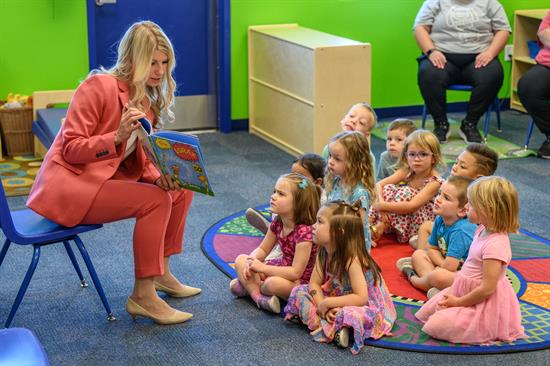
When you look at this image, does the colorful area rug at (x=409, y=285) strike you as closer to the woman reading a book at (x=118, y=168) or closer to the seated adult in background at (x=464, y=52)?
the woman reading a book at (x=118, y=168)

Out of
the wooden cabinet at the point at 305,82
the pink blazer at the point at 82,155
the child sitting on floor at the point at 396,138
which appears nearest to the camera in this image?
the pink blazer at the point at 82,155

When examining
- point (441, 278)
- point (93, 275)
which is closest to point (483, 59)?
point (441, 278)

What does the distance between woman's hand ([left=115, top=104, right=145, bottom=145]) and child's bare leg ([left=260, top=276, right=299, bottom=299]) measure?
0.80m

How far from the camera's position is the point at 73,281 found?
12.5 ft

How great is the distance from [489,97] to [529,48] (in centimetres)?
101

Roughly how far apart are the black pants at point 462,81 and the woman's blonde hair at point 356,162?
252 cm

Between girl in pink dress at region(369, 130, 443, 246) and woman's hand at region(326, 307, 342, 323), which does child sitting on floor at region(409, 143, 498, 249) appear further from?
woman's hand at region(326, 307, 342, 323)

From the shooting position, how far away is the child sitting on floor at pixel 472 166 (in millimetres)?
3932

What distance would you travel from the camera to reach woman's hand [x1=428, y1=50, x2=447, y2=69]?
20.2 ft

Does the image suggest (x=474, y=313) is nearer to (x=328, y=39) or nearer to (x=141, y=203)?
(x=141, y=203)

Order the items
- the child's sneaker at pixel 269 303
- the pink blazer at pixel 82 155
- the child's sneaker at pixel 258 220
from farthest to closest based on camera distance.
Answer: the child's sneaker at pixel 258 220, the child's sneaker at pixel 269 303, the pink blazer at pixel 82 155

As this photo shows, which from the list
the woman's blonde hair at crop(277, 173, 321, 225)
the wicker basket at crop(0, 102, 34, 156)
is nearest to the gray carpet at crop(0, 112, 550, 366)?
the woman's blonde hair at crop(277, 173, 321, 225)

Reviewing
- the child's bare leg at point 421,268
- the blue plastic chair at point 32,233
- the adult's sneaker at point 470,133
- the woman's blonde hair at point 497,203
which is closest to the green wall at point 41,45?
the adult's sneaker at point 470,133

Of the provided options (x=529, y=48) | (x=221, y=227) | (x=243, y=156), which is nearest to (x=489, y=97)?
(x=529, y=48)
